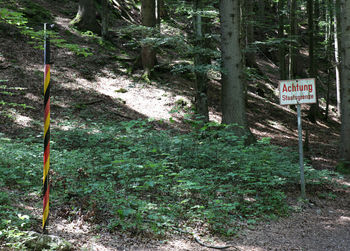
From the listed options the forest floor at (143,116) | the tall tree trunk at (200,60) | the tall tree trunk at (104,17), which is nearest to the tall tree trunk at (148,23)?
the forest floor at (143,116)

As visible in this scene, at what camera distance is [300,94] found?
7.26 metres

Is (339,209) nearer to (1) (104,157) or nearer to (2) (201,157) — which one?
(2) (201,157)

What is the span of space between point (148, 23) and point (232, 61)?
7245 millimetres

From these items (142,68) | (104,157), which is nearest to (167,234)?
(104,157)

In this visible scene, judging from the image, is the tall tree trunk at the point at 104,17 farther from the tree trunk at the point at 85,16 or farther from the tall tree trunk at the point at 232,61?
the tall tree trunk at the point at 232,61

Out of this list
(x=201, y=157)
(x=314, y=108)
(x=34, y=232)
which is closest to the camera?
(x=34, y=232)

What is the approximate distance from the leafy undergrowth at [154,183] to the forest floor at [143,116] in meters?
0.31

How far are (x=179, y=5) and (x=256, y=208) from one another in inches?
294

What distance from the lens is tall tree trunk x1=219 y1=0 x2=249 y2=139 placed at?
1005 centimetres

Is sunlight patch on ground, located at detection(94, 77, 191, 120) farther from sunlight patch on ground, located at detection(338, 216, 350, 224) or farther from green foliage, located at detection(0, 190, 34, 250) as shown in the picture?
green foliage, located at detection(0, 190, 34, 250)

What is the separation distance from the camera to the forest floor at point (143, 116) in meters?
4.92

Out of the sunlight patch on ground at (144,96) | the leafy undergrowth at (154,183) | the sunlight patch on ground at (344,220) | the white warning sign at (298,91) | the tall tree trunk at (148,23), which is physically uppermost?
the tall tree trunk at (148,23)

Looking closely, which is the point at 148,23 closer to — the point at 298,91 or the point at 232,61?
the point at 232,61

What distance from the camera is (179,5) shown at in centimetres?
1101
